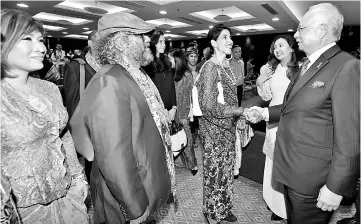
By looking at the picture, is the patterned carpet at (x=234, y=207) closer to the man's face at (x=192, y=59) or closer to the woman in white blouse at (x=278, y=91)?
the woman in white blouse at (x=278, y=91)

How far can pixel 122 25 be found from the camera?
4.19 feet

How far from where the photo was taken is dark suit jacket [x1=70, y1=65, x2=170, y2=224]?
1.12 meters

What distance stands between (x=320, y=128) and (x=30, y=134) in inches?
55.6

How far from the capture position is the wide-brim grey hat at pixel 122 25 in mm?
1280

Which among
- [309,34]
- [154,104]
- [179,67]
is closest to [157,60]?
[179,67]

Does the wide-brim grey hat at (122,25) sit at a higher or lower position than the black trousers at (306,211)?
higher

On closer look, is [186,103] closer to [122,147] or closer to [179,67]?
[179,67]

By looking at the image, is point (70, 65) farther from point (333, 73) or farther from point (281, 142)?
point (333, 73)

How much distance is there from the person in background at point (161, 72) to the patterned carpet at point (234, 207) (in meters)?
1.02

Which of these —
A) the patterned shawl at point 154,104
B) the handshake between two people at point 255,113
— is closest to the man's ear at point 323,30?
the handshake between two people at point 255,113

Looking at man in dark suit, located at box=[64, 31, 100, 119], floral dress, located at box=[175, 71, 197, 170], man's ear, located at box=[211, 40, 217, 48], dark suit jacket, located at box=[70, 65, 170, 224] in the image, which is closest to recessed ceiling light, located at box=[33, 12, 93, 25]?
floral dress, located at box=[175, 71, 197, 170]

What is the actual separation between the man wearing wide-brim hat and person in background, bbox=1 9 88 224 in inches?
5.9

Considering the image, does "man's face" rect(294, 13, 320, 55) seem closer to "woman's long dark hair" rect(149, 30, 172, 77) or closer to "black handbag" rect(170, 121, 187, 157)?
"black handbag" rect(170, 121, 187, 157)

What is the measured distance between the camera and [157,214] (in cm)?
264
